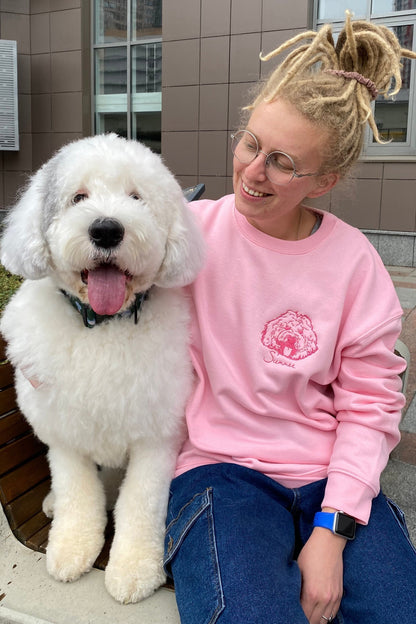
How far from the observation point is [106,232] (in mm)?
1310

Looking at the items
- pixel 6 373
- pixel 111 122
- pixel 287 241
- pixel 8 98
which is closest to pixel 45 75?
pixel 8 98

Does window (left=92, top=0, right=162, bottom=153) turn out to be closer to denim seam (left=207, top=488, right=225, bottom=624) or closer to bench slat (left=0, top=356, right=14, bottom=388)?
bench slat (left=0, top=356, right=14, bottom=388)

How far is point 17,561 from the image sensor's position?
5.48 feet

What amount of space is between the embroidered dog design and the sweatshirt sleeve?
0.12m

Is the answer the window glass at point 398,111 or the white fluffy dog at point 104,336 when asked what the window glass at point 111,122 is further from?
the white fluffy dog at point 104,336

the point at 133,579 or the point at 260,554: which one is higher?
the point at 260,554

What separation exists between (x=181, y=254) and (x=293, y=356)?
46 cm

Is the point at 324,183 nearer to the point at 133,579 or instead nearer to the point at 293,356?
the point at 293,356

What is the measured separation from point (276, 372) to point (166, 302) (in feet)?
1.28

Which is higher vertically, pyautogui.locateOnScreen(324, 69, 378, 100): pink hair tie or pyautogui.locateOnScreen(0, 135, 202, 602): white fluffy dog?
pyautogui.locateOnScreen(324, 69, 378, 100): pink hair tie

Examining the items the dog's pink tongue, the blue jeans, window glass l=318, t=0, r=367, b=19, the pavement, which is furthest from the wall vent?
the blue jeans

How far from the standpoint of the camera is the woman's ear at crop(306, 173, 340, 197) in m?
1.64

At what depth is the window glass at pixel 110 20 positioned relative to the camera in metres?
8.99

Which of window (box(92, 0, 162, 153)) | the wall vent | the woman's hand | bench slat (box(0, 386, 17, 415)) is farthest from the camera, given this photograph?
the wall vent
